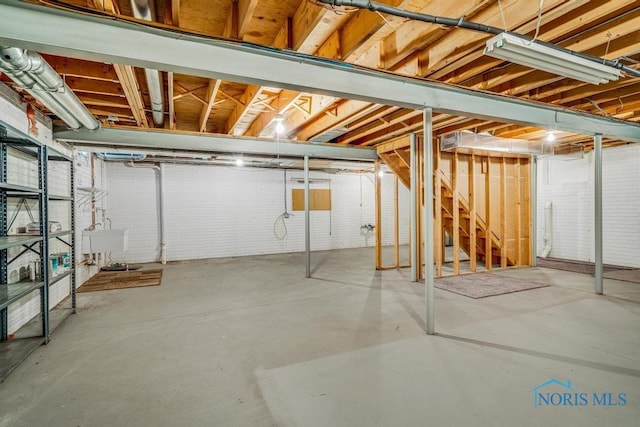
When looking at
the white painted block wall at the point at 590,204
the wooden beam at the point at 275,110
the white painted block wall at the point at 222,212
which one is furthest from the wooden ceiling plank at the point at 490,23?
the white painted block wall at the point at 222,212

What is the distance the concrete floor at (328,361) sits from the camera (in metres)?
1.80

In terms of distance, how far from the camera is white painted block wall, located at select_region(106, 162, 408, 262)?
691 centimetres

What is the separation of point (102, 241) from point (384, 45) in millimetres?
5114

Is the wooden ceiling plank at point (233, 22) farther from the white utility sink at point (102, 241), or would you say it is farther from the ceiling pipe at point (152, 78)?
the white utility sink at point (102, 241)

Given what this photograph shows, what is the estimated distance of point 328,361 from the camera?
7.82 feet

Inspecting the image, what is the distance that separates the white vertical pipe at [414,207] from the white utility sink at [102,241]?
4.75 meters

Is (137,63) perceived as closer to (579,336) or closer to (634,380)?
(634,380)

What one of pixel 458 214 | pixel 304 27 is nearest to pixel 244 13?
pixel 304 27

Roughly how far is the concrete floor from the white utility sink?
114 cm

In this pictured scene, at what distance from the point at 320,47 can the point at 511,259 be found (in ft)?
18.1

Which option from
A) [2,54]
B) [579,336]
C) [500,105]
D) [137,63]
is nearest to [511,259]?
[579,336]

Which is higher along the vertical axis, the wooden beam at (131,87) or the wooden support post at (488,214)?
the wooden beam at (131,87)

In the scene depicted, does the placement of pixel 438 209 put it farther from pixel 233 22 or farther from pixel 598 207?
pixel 233 22

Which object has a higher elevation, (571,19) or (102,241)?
(571,19)
